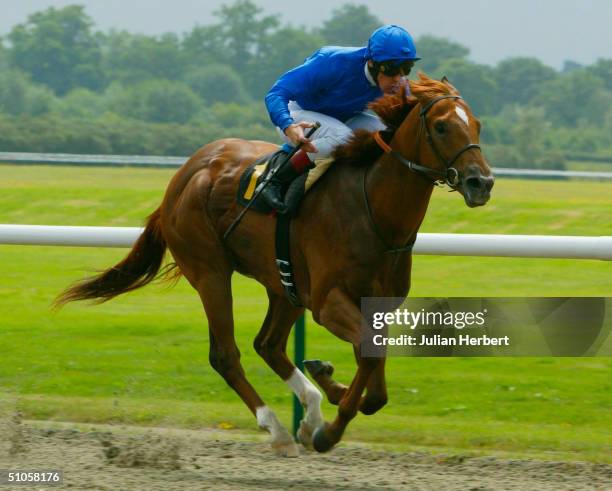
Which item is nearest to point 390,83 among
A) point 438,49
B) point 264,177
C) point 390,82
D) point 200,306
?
point 390,82

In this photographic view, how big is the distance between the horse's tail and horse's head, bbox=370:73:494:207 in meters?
1.61

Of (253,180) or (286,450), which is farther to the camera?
(253,180)

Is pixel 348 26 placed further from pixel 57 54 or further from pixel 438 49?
pixel 57 54

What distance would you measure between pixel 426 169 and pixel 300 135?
60 cm

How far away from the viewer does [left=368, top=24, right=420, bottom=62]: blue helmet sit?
4.56m

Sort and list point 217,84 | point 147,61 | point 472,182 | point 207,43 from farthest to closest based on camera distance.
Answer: point 207,43, point 147,61, point 217,84, point 472,182

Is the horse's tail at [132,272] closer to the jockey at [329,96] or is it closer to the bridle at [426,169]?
the jockey at [329,96]

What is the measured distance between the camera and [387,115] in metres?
4.63

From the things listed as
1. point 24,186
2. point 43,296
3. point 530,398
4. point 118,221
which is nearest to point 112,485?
point 530,398

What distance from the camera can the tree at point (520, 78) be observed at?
4581 centimetres

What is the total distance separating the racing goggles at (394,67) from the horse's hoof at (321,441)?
4.58ft

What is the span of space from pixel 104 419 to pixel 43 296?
11.1 feet

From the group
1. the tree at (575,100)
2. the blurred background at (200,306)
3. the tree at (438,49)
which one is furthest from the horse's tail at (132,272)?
the tree at (438,49)

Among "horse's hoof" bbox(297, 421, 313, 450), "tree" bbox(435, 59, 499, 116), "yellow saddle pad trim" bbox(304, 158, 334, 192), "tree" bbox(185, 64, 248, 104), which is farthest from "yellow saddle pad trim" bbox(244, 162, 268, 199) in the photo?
"tree" bbox(185, 64, 248, 104)
